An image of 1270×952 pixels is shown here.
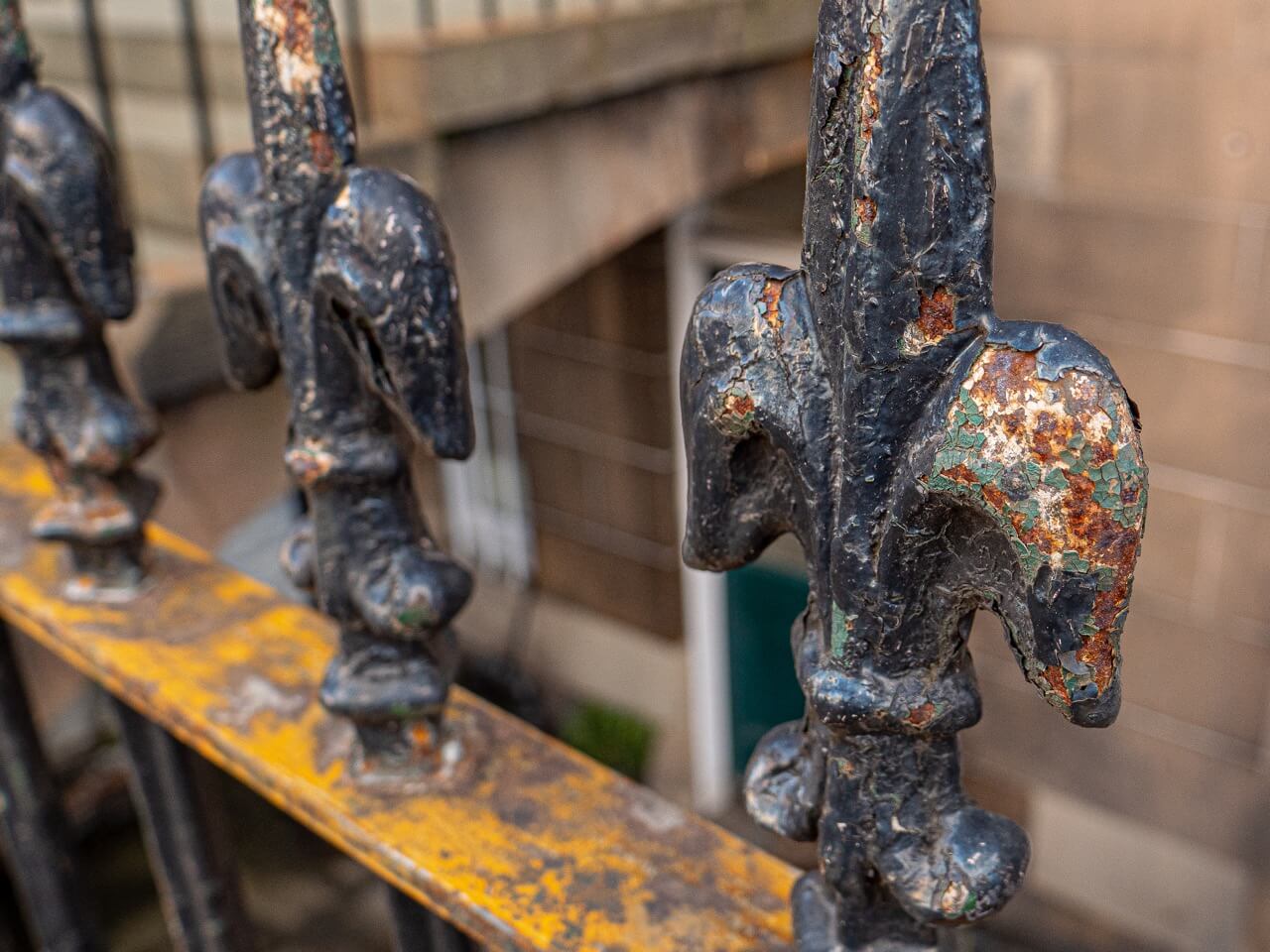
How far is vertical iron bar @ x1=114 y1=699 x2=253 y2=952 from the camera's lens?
1.27 meters

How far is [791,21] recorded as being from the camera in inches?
140

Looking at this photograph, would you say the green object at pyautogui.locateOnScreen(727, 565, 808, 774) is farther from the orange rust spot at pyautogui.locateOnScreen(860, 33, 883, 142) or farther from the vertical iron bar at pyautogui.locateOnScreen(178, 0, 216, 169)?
the orange rust spot at pyautogui.locateOnScreen(860, 33, 883, 142)

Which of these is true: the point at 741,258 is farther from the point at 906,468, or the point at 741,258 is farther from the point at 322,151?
the point at 906,468

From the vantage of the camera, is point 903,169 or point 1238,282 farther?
point 1238,282

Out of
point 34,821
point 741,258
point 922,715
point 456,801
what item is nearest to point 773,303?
point 922,715

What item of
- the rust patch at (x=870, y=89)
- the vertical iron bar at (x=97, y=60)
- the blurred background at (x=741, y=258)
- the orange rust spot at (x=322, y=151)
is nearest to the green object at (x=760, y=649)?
the blurred background at (x=741, y=258)

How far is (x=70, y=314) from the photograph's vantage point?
51.9 inches

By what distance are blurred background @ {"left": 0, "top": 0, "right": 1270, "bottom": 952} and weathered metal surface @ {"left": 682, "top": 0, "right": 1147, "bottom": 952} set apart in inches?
66.5

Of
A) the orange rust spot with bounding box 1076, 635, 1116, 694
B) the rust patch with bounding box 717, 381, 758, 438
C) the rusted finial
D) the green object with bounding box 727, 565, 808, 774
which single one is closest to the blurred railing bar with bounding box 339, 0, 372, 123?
the rusted finial

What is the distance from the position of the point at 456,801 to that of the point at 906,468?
2.02 ft

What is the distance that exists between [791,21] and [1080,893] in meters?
3.46

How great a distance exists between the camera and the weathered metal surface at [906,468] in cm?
58

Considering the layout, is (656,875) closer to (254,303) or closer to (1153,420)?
(254,303)

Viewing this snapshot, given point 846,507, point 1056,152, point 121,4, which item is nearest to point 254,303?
point 846,507
